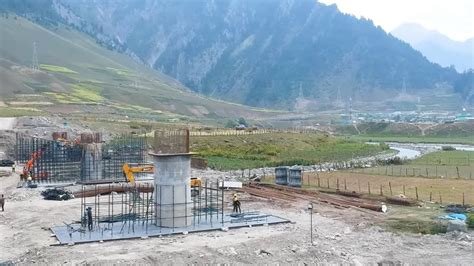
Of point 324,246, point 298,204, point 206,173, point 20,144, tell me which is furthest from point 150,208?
point 20,144

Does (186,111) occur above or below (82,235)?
above

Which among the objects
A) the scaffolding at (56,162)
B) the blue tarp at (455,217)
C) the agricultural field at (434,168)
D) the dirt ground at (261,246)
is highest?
the scaffolding at (56,162)

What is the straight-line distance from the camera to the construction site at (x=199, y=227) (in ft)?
74.8

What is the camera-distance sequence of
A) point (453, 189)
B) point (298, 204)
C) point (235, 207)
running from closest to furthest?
point (235, 207)
point (298, 204)
point (453, 189)

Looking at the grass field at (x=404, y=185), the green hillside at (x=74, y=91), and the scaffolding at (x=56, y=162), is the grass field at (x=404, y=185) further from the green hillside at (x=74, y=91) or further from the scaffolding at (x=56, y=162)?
the green hillside at (x=74, y=91)

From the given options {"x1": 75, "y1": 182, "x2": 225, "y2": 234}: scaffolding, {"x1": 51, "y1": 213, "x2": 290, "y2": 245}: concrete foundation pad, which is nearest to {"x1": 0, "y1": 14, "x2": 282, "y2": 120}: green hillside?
{"x1": 75, "y1": 182, "x2": 225, "y2": 234}: scaffolding

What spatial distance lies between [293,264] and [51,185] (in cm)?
2396

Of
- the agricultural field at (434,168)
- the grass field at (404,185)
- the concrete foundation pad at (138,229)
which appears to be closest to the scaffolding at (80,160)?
the grass field at (404,185)

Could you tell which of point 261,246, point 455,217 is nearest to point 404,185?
point 455,217

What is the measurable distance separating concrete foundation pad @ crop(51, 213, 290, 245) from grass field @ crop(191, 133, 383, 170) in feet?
81.1

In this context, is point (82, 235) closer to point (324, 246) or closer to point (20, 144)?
point (324, 246)

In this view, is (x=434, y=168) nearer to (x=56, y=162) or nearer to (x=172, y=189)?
(x=56, y=162)

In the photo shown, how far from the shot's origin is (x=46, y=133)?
68.3m

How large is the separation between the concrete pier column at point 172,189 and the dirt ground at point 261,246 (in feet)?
5.04
